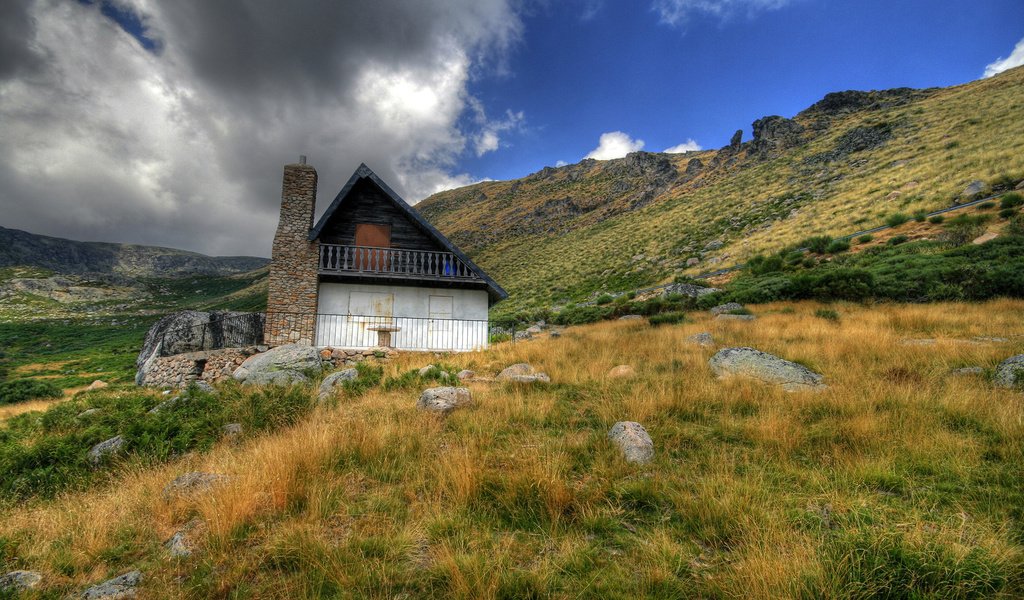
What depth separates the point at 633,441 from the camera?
477cm

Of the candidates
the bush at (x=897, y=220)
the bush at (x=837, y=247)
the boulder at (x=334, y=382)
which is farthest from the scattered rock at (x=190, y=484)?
the bush at (x=897, y=220)

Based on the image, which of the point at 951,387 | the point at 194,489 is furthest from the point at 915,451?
the point at 194,489

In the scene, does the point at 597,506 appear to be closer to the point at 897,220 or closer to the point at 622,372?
the point at 622,372

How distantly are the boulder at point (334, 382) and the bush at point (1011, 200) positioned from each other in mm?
27676

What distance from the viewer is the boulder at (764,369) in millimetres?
6895

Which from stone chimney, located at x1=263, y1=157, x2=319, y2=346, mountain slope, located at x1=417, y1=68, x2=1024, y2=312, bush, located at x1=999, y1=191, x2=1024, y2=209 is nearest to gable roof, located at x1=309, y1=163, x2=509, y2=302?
stone chimney, located at x1=263, y1=157, x2=319, y2=346

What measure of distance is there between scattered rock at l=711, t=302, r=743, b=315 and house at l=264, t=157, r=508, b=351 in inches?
370

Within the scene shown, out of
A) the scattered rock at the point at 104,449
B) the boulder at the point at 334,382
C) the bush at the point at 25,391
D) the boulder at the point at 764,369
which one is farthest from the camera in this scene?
the bush at the point at 25,391

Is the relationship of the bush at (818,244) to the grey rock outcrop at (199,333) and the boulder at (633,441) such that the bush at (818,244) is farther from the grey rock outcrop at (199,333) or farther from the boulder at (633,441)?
the grey rock outcrop at (199,333)

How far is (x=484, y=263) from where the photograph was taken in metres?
67.4

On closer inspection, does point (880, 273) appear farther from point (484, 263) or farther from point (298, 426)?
point (484, 263)

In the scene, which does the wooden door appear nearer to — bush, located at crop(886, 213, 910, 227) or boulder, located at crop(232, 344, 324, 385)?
boulder, located at crop(232, 344, 324, 385)

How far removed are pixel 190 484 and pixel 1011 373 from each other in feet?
37.2

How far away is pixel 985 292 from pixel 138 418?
2247 cm
